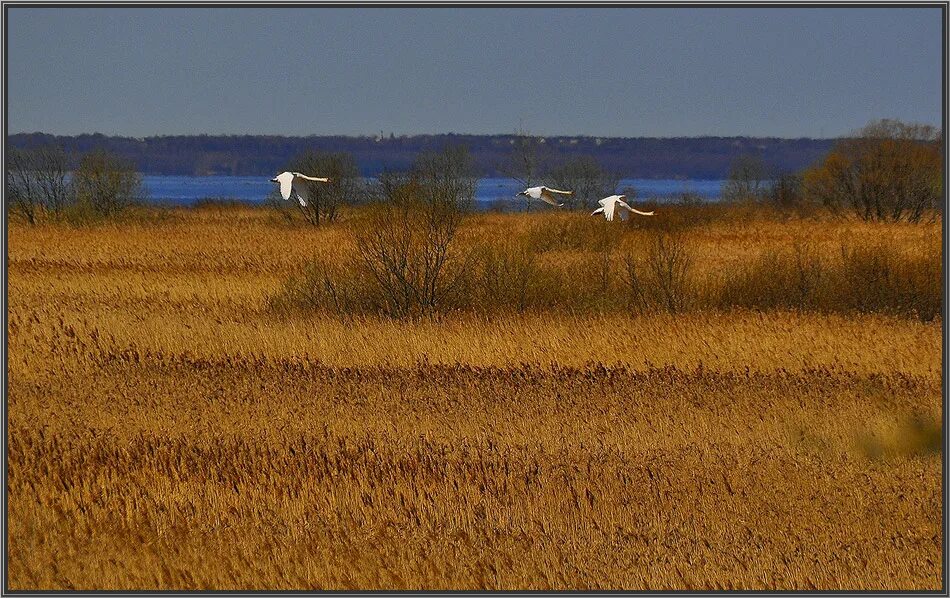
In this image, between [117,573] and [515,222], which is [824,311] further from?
[515,222]

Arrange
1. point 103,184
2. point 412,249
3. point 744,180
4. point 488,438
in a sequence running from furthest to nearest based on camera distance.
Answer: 1. point 744,180
2. point 103,184
3. point 412,249
4. point 488,438

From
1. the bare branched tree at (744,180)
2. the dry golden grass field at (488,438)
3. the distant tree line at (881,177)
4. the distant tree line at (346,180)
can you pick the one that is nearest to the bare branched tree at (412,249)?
the dry golden grass field at (488,438)

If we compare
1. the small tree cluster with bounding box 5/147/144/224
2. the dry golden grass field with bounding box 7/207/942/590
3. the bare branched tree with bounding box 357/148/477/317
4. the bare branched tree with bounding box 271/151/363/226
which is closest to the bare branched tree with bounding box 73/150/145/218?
the small tree cluster with bounding box 5/147/144/224

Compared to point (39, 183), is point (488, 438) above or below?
below

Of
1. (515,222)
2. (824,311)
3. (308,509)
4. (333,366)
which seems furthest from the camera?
(515,222)

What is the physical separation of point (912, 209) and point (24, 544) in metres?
38.9

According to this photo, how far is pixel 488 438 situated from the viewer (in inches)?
460

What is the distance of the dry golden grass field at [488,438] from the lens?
8.98 meters

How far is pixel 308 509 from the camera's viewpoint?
32.5ft

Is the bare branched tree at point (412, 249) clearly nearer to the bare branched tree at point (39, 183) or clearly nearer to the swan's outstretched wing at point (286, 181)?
the swan's outstretched wing at point (286, 181)

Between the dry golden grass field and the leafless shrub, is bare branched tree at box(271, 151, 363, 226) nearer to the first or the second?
the leafless shrub

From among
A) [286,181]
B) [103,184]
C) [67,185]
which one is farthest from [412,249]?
[67,185]

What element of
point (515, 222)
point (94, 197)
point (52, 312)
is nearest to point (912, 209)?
point (515, 222)

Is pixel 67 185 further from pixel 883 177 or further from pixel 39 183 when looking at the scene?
pixel 883 177
